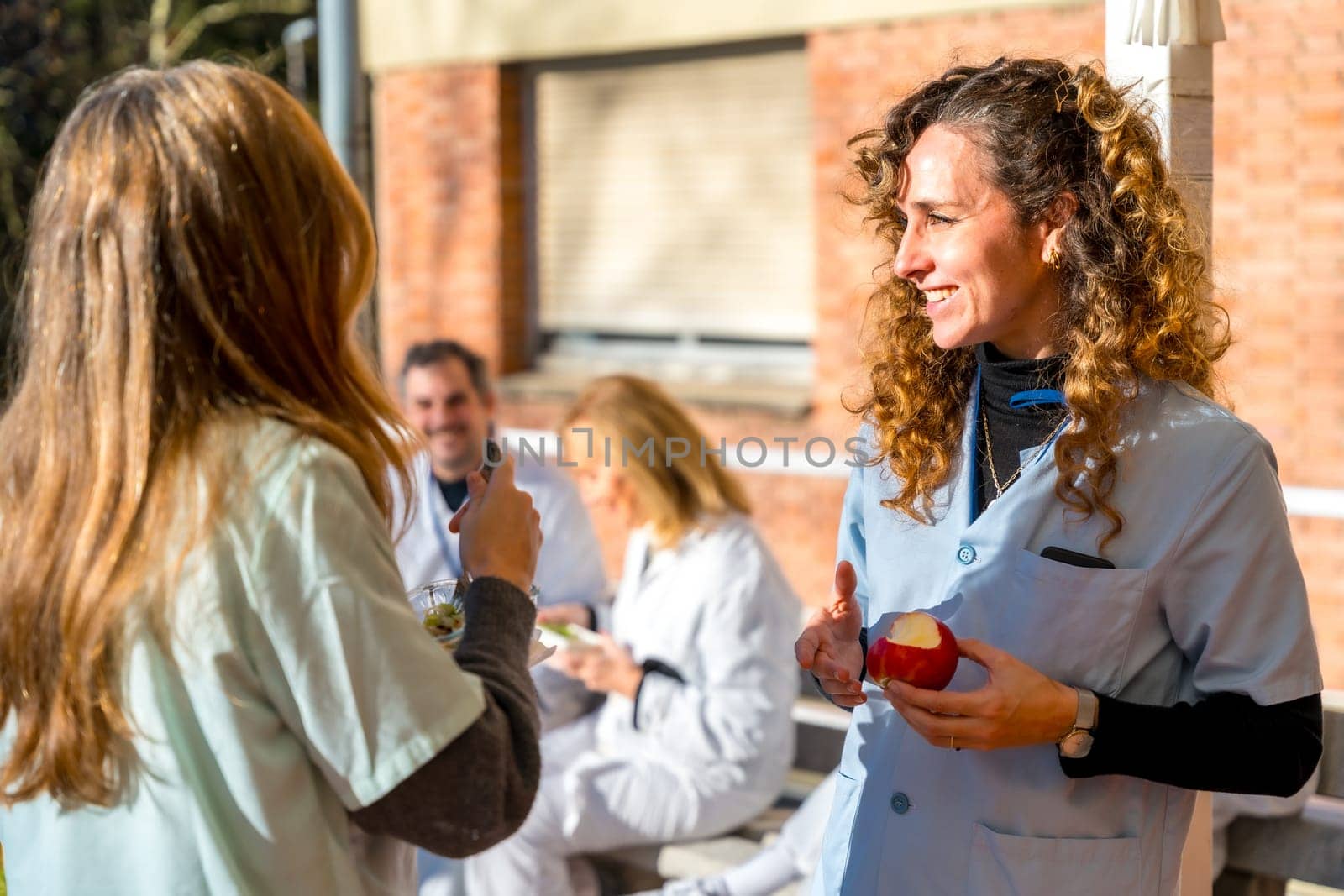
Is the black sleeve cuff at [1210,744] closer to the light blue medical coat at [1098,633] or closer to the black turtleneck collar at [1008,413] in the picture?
the light blue medical coat at [1098,633]

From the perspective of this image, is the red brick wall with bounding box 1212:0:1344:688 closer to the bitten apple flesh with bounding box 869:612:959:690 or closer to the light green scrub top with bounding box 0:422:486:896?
the bitten apple flesh with bounding box 869:612:959:690

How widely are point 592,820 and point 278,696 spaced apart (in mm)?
2547

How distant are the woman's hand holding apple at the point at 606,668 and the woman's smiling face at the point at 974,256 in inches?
85.4

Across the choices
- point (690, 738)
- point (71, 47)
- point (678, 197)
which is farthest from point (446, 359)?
point (71, 47)

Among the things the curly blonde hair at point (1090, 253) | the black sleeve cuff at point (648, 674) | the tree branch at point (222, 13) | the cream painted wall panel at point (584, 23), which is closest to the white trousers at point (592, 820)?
the black sleeve cuff at point (648, 674)

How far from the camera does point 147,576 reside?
1.45m

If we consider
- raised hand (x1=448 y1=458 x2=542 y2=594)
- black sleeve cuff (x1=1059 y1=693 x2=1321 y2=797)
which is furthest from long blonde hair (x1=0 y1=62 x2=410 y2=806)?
black sleeve cuff (x1=1059 y1=693 x2=1321 y2=797)

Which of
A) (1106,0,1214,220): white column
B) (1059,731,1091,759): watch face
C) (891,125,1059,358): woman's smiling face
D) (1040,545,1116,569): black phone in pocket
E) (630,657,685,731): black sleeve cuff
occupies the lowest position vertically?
(630,657,685,731): black sleeve cuff

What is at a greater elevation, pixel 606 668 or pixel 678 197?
pixel 678 197

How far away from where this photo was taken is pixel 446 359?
195 inches

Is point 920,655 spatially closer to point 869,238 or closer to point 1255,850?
point 1255,850

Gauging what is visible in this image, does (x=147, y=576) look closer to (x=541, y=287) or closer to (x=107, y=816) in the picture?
(x=107, y=816)

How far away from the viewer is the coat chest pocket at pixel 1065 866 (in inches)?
73.9

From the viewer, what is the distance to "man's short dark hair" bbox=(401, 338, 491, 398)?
4.96 m
